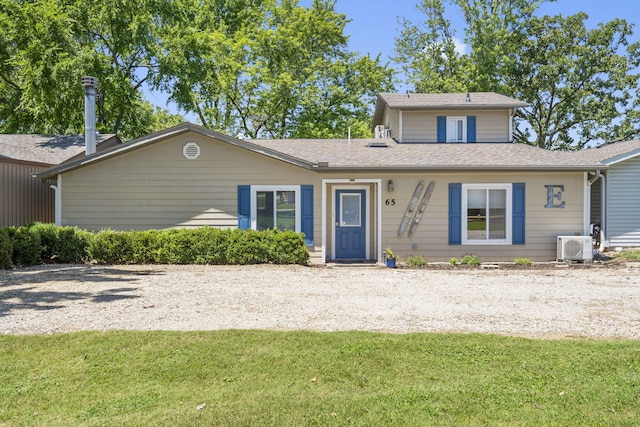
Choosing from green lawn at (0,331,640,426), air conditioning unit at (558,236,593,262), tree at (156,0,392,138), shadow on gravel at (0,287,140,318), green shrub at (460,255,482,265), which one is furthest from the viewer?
tree at (156,0,392,138)

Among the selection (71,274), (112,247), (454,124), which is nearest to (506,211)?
(454,124)

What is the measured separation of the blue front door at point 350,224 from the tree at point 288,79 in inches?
499

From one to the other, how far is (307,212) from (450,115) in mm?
6840

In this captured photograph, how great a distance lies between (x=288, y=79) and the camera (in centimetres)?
2439

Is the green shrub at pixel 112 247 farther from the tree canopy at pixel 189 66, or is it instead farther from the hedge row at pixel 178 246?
the tree canopy at pixel 189 66

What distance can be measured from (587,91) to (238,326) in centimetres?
2953

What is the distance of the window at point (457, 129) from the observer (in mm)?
15766

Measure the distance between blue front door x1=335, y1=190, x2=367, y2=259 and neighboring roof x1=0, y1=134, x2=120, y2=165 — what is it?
936 centimetres

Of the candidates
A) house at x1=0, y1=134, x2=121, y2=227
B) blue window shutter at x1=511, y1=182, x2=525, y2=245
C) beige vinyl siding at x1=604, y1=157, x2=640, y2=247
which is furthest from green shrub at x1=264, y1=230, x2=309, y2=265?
beige vinyl siding at x1=604, y1=157, x2=640, y2=247

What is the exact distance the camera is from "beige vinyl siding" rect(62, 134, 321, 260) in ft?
40.4

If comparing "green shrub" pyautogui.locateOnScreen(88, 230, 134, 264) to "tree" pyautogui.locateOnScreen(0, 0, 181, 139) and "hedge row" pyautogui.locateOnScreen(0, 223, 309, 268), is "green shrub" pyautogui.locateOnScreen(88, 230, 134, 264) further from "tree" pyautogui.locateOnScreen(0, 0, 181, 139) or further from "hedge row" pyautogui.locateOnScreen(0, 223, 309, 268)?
"tree" pyautogui.locateOnScreen(0, 0, 181, 139)

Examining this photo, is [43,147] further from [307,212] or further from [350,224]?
[350,224]

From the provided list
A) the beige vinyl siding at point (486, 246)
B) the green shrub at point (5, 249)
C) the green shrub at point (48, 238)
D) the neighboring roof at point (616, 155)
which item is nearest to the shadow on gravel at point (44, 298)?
the green shrub at point (5, 249)

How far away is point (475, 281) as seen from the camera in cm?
927
